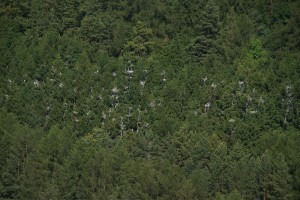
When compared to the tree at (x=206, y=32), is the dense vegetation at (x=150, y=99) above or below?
below

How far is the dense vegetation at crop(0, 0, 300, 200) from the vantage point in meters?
63.8

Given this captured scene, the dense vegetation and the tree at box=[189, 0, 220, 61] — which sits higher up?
the tree at box=[189, 0, 220, 61]

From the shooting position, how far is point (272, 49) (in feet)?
283

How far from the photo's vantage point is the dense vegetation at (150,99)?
63.8m

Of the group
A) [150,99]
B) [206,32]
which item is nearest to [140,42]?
[206,32]

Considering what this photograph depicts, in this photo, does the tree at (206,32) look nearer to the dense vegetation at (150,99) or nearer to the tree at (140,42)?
the dense vegetation at (150,99)

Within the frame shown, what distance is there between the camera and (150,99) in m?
79.2

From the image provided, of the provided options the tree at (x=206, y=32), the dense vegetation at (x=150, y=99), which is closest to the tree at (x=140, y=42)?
the dense vegetation at (x=150, y=99)

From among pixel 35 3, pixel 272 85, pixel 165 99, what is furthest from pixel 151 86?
pixel 35 3

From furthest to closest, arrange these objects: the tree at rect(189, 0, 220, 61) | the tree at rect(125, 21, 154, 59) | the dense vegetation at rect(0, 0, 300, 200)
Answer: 1. the tree at rect(125, 21, 154, 59)
2. the tree at rect(189, 0, 220, 61)
3. the dense vegetation at rect(0, 0, 300, 200)

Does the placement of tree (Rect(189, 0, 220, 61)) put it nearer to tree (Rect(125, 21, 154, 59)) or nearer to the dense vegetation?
the dense vegetation

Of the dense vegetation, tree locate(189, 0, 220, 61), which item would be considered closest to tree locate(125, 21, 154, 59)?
the dense vegetation

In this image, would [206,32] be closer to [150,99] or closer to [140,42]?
[140,42]

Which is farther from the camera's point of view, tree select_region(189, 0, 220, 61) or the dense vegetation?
tree select_region(189, 0, 220, 61)
